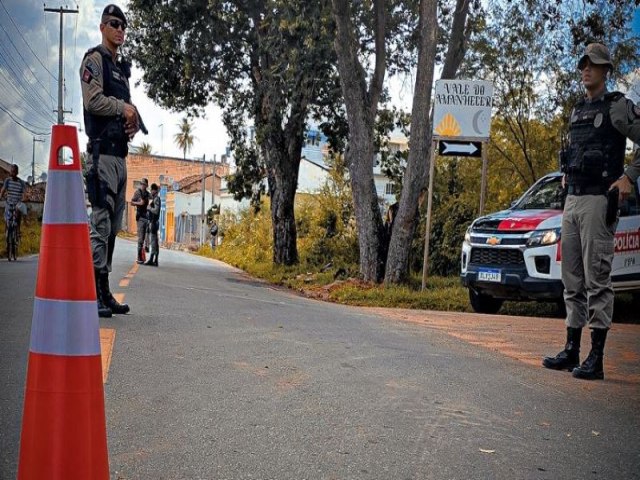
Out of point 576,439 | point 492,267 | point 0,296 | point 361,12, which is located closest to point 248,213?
point 361,12

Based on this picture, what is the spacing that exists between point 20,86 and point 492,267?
8.57m

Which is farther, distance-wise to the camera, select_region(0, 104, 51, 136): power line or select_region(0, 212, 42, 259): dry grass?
select_region(0, 212, 42, 259): dry grass

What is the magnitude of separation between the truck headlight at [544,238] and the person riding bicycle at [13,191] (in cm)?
807

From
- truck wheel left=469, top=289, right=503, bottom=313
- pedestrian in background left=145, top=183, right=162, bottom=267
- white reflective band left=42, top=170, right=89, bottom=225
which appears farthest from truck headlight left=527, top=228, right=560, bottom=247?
pedestrian in background left=145, top=183, right=162, bottom=267

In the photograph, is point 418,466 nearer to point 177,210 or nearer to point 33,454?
point 33,454

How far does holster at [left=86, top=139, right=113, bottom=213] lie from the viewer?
20.5 feet

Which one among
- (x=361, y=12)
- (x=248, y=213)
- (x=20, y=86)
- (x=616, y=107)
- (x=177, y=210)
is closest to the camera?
(x=20, y=86)

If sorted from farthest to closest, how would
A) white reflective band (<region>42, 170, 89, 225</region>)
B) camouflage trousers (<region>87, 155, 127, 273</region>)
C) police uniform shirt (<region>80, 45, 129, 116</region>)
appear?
1. camouflage trousers (<region>87, 155, 127, 273</region>)
2. police uniform shirt (<region>80, 45, 129, 116</region>)
3. white reflective band (<region>42, 170, 89, 225</region>)

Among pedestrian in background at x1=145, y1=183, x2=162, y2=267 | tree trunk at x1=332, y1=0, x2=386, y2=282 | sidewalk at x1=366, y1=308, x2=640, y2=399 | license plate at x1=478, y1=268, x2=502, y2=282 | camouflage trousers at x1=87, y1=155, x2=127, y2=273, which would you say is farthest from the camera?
pedestrian in background at x1=145, y1=183, x2=162, y2=267

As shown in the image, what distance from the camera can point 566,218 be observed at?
20.2 ft

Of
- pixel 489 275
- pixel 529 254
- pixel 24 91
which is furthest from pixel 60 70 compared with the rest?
pixel 489 275

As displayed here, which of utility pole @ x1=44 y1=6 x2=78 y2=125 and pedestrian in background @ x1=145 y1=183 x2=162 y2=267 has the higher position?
utility pole @ x1=44 y1=6 x2=78 y2=125

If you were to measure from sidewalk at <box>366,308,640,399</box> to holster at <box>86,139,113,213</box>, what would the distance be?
3560 millimetres

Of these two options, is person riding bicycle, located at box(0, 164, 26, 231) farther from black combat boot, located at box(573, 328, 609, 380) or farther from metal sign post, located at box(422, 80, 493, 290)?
metal sign post, located at box(422, 80, 493, 290)
